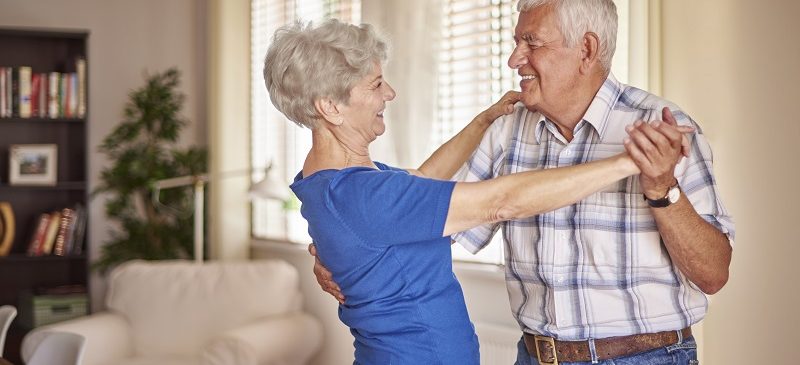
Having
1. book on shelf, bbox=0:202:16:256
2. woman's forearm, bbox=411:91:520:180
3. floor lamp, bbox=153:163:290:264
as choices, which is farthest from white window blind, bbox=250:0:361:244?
woman's forearm, bbox=411:91:520:180

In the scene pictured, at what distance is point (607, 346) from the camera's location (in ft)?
6.02

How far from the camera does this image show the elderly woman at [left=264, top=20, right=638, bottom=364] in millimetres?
1649

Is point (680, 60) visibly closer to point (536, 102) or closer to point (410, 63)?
point (536, 102)

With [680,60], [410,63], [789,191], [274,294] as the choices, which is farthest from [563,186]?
[274,294]

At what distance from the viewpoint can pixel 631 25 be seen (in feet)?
9.46

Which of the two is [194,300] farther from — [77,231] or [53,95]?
[53,95]

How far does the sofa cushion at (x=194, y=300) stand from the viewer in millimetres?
4809

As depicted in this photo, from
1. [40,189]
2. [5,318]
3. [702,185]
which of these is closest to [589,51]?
[702,185]

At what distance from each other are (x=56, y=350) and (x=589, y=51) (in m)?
1.97

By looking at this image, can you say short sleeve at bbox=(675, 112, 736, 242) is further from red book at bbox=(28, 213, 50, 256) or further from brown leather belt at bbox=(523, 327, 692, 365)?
red book at bbox=(28, 213, 50, 256)

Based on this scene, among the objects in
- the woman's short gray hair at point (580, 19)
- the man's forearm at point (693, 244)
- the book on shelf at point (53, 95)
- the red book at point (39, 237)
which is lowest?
the red book at point (39, 237)

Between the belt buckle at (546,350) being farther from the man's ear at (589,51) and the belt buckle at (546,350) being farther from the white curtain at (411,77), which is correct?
the white curtain at (411,77)

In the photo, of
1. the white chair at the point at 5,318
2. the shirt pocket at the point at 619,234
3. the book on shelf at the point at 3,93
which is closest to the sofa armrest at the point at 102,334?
the white chair at the point at 5,318

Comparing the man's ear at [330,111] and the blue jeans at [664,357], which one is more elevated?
the man's ear at [330,111]
